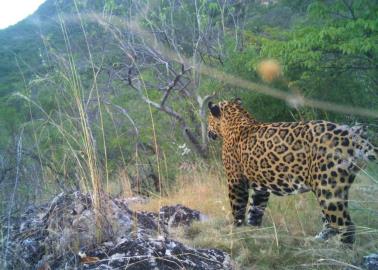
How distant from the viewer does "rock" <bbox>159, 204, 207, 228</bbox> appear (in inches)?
240

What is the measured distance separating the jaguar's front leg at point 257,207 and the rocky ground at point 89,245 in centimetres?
170

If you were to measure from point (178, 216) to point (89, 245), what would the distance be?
2.33 meters

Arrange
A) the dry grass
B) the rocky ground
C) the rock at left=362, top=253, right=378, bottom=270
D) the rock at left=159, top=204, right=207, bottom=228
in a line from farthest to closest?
the rock at left=159, top=204, right=207, bottom=228 → the dry grass → the rocky ground → the rock at left=362, top=253, right=378, bottom=270

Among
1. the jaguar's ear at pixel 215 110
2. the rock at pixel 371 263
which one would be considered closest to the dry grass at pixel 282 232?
the rock at pixel 371 263

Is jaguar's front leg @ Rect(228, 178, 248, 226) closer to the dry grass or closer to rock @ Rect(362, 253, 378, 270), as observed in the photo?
the dry grass

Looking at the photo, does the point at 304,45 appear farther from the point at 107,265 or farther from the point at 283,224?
the point at 107,265

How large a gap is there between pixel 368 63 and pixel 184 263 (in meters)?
5.38

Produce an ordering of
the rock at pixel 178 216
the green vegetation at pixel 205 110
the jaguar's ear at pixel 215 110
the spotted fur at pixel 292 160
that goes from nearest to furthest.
Answer: the green vegetation at pixel 205 110
the spotted fur at pixel 292 160
the rock at pixel 178 216
the jaguar's ear at pixel 215 110

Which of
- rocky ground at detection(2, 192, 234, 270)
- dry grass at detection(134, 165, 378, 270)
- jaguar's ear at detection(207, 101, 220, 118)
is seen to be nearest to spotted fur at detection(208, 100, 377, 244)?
jaguar's ear at detection(207, 101, 220, 118)

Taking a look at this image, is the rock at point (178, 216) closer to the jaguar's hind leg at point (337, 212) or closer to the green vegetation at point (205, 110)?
the green vegetation at point (205, 110)

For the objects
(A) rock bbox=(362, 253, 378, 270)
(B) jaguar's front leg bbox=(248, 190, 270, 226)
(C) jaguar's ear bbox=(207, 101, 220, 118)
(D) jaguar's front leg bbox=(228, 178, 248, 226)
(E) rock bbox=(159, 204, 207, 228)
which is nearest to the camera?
(A) rock bbox=(362, 253, 378, 270)

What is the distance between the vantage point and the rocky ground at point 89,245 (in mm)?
3717

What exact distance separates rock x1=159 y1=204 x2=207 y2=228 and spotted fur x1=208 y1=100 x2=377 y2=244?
615mm

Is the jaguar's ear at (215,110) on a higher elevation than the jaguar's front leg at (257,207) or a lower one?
higher
